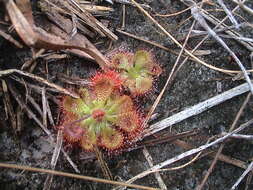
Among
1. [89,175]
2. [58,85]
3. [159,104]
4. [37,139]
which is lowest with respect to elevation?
[89,175]

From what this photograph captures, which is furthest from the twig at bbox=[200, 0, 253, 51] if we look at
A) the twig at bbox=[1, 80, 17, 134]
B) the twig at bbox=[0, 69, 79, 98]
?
the twig at bbox=[1, 80, 17, 134]

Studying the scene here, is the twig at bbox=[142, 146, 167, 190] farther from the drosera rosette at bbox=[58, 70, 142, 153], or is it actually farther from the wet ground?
the drosera rosette at bbox=[58, 70, 142, 153]

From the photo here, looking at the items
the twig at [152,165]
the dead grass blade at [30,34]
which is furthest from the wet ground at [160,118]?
the dead grass blade at [30,34]

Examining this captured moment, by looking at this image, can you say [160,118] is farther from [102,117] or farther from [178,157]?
[102,117]

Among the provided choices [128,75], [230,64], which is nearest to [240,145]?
[230,64]

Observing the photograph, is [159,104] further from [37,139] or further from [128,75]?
[37,139]

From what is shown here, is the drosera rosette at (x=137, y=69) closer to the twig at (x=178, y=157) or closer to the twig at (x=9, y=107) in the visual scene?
the twig at (x=178, y=157)
